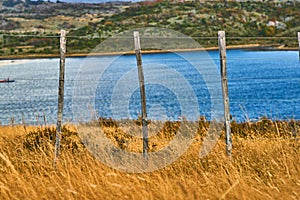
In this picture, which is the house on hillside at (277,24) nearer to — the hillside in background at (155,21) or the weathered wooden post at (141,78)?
the hillside in background at (155,21)

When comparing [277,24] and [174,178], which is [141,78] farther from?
[277,24]

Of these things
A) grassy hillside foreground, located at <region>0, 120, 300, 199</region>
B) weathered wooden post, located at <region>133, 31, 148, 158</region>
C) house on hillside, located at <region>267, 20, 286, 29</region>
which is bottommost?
grassy hillside foreground, located at <region>0, 120, 300, 199</region>

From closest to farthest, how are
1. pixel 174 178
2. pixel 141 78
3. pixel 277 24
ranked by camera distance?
pixel 174 178
pixel 141 78
pixel 277 24

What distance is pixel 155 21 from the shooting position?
11112 centimetres

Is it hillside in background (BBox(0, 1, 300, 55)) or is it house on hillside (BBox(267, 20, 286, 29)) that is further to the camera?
house on hillside (BBox(267, 20, 286, 29))

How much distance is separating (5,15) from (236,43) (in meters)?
73.8

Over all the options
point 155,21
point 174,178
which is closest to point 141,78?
point 174,178

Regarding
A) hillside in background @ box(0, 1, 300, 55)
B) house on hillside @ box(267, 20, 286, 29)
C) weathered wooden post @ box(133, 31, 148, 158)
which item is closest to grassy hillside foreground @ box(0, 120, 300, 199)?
weathered wooden post @ box(133, 31, 148, 158)

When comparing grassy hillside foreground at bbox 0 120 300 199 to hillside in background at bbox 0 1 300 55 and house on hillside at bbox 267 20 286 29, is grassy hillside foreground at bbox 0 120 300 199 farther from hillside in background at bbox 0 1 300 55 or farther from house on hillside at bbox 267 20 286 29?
house on hillside at bbox 267 20 286 29

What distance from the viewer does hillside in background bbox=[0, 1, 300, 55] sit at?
3718 inches

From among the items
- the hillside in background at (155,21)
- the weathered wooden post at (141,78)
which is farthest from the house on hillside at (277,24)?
the weathered wooden post at (141,78)

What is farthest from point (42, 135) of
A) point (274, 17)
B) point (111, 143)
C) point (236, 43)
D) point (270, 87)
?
point (274, 17)

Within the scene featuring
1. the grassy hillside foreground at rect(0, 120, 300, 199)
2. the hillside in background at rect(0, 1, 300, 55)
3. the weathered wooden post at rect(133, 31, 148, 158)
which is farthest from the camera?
the hillside in background at rect(0, 1, 300, 55)

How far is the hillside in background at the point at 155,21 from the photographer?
310ft
